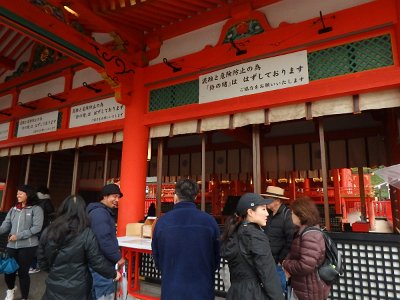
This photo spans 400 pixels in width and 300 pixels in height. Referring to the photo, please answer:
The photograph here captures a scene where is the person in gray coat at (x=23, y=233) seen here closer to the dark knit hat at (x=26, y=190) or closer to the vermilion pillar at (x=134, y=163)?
the dark knit hat at (x=26, y=190)

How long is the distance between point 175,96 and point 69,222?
130 inches

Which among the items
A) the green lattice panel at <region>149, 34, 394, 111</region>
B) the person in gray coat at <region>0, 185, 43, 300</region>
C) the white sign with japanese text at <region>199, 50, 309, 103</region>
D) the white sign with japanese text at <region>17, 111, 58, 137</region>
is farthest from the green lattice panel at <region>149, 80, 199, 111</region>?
the white sign with japanese text at <region>17, 111, 58, 137</region>

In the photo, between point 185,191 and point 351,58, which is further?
point 351,58

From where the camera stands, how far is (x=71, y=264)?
2346 mm

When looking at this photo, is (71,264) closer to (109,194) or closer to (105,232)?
(105,232)

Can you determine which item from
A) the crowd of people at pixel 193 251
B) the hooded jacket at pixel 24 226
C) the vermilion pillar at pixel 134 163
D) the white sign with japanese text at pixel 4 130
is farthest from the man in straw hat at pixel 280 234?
the white sign with japanese text at pixel 4 130

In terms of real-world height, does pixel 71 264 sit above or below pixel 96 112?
below

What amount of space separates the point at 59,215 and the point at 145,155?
3040mm

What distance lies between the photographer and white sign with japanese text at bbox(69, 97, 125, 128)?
597cm

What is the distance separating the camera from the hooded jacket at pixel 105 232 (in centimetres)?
262

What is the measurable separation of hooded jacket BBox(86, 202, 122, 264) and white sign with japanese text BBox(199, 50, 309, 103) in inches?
105

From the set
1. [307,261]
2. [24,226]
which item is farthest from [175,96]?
[307,261]

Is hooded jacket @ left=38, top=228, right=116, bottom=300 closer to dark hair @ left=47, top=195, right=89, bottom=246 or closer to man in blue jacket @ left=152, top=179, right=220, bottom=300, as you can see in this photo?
dark hair @ left=47, top=195, right=89, bottom=246

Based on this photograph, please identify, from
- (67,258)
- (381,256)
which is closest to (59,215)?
(67,258)
